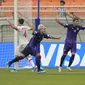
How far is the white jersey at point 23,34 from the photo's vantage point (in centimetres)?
1388

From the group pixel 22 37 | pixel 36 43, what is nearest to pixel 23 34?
pixel 22 37

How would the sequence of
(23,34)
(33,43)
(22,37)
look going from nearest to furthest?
(33,43)
(23,34)
(22,37)

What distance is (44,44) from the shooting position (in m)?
16.2

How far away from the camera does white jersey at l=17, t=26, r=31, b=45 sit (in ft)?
45.5

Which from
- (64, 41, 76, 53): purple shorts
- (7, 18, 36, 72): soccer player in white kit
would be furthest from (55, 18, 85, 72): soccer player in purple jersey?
(7, 18, 36, 72): soccer player in white kit

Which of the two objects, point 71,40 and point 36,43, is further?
point 71,40

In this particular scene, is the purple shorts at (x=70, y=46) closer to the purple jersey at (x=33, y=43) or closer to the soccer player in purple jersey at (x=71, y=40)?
the soccer player in purple jersey at (x=71, y=40)

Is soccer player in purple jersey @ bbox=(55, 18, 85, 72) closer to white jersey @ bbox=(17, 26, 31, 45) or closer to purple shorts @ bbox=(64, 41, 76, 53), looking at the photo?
purple shorts @ bbox=(64, 41, 76, 53)

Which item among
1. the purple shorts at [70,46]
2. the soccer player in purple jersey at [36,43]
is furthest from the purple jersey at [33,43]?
the purple shorts at [70,46]

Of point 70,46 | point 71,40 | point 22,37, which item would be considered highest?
point 22,37

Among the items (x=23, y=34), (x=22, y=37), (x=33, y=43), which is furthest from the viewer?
(x=22, y=37)

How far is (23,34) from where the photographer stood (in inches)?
→ 555

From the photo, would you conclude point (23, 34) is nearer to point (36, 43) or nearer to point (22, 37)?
point (22, 37)

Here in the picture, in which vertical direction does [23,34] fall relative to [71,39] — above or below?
above
